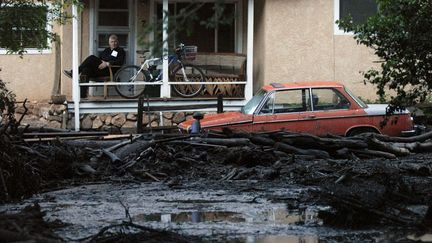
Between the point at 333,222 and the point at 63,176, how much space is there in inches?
236

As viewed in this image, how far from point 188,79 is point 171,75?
0.48 metres

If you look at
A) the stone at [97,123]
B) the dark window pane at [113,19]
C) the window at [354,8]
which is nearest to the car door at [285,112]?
the window at [354,8]

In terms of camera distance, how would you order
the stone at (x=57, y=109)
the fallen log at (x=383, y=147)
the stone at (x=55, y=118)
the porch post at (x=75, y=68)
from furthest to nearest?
1. the stone at (x=57, y=109)
2. the stone at (x=55, y=118)
3. the porch post at (x=75, y=68)
4. the fallen log at (x=383, y=147)

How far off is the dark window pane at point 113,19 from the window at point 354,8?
19.1 ft

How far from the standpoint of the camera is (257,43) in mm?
25109

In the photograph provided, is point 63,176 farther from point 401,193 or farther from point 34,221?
point 34,221

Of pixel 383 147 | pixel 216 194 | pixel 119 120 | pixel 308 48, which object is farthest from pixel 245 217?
pixel 308 48

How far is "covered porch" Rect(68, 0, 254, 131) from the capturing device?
23.1m

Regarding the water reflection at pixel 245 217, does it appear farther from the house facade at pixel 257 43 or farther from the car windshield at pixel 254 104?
the house facade at pixel 257 43

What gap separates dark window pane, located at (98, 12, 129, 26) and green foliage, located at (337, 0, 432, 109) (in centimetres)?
1381

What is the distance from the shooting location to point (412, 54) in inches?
428

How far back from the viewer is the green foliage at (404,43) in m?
10.6

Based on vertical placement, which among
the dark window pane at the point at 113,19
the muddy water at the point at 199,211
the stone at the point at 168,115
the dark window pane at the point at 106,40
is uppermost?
the dark window pane at the point at 113,19

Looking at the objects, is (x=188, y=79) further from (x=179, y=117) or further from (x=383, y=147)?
(x=383, y=147)
